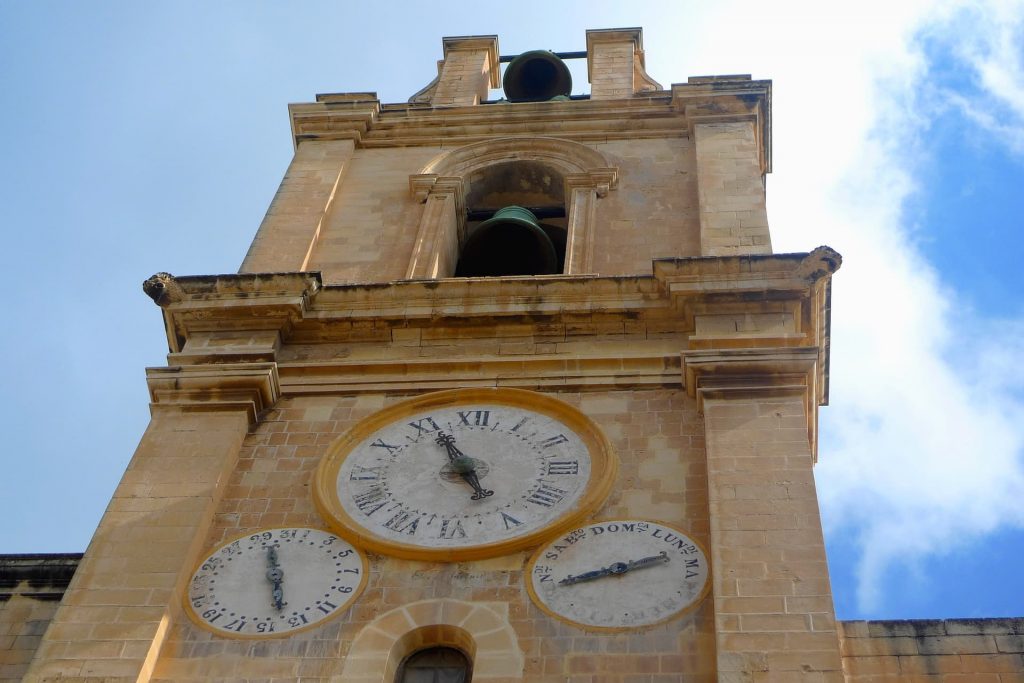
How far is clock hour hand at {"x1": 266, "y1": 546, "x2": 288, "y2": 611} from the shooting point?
11.7 m

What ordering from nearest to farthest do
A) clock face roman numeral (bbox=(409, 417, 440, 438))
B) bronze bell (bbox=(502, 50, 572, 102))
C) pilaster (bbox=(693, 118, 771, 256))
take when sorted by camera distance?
clock face roman numeral (bbox=(409, 417, 440, 438)) < pilaster (bbox=(693, 118, 771, 256)) < bronze bell (bbox=(502, 50, 572, 102))

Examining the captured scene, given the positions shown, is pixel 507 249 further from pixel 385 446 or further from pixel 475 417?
pixel 385 446

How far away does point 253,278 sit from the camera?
50.5ft

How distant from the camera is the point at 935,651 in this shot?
445 inches

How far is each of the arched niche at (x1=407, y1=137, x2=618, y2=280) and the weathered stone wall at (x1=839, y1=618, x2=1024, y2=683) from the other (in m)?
6.29

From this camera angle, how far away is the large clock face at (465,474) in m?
12.3

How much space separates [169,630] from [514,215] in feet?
24.9

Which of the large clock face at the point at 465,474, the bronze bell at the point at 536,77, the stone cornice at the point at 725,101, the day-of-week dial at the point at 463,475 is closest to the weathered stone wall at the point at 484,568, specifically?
the large clock face at the point at 465,474

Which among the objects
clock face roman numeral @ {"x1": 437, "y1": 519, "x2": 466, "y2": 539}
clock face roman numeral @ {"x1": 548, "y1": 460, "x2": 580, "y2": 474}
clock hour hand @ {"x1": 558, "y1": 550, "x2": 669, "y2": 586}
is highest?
clock face roman numeral @ {"x1": 548, "y1": 460, "x2": 580, "y2": 474}

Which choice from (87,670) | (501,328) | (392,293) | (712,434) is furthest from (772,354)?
(87,670)

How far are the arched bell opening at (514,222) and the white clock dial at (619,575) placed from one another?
6033 millimetres

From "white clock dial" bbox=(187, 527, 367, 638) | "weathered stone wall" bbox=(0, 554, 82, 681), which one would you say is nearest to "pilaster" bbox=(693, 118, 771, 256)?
"white clock dial" bbox=(187, 527, 367, 638)

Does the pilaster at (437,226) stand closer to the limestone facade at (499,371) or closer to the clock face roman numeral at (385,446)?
the limestone facade at (499,371)

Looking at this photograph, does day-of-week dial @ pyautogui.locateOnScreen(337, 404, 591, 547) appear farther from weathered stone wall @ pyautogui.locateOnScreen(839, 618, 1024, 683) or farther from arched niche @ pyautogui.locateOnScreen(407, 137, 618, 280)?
arched niche @ pyautogui.locateOnScreen(407, 137, 618, 280)
